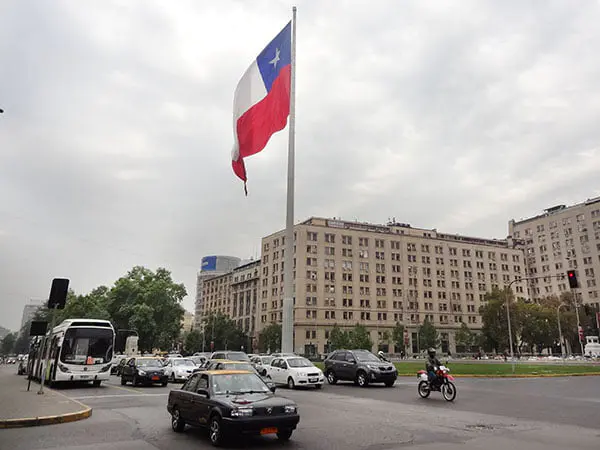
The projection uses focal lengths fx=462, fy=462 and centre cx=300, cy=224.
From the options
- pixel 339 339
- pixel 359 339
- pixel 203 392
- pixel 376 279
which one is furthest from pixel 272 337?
pixel 203 392

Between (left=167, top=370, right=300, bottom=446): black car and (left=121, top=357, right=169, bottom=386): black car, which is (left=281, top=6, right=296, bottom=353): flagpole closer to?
(left=121, top=357, right=169, bottom=386): black car

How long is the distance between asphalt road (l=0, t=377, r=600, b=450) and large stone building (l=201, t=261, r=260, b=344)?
105237 mm

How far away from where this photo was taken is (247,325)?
126m

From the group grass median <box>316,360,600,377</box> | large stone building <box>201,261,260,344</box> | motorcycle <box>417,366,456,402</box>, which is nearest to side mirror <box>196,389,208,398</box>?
motorcycle <box>417,366,456,402</box>

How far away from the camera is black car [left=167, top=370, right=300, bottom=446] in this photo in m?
8.60

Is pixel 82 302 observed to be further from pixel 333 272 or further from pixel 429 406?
pixel 429 406

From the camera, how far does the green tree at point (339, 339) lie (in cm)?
8556

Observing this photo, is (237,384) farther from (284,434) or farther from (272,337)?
(272,337)

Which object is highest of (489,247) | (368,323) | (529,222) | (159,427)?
(529,222)

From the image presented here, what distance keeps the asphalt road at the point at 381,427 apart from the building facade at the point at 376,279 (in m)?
78.3

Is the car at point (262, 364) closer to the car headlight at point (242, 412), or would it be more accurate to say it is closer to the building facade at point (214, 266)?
the car headlight at point (242, 412)

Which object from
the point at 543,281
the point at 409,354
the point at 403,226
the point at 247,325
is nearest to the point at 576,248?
the point at 543,281

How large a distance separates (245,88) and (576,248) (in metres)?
125

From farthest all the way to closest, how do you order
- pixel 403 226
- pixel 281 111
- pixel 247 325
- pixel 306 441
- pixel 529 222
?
pixel 529 222 < pixel 247 325 < pixel 403 226 < pixel 281 111 < pixel 306 441
